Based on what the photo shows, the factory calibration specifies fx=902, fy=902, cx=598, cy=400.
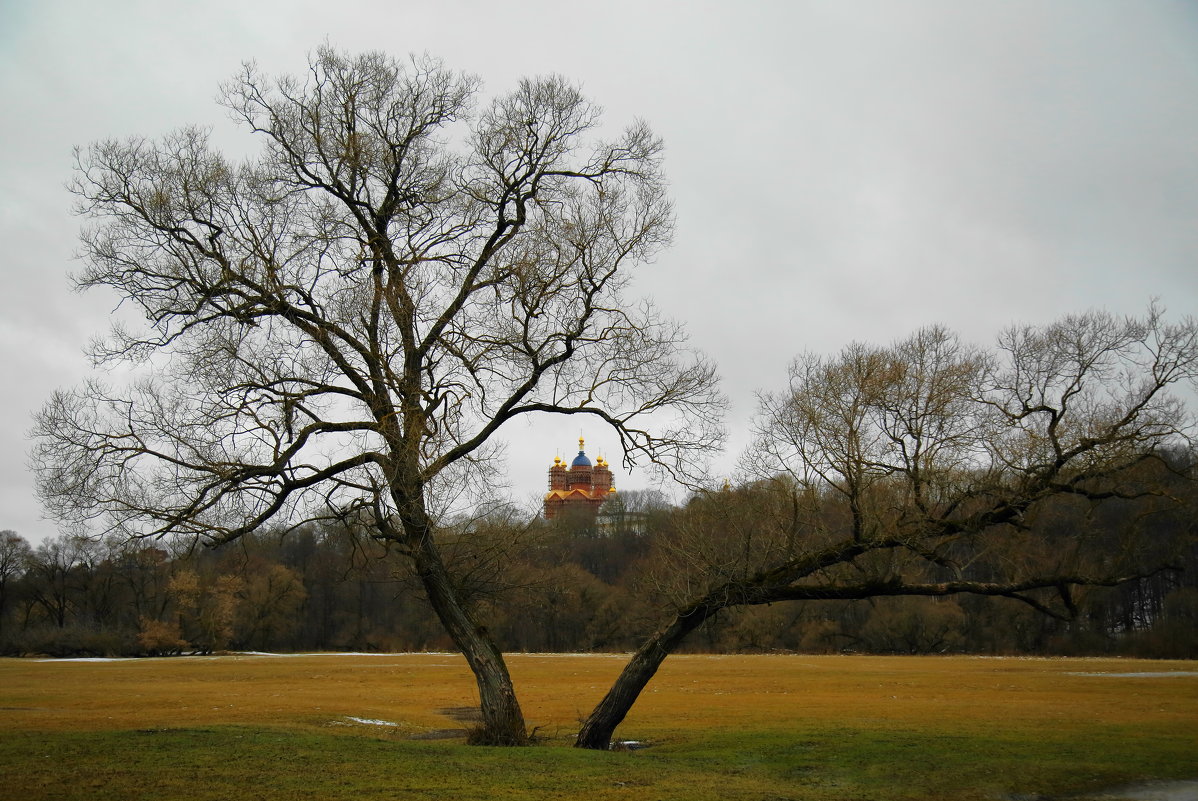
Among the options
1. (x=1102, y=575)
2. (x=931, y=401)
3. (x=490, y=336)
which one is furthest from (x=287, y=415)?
(x=1102, y=575)

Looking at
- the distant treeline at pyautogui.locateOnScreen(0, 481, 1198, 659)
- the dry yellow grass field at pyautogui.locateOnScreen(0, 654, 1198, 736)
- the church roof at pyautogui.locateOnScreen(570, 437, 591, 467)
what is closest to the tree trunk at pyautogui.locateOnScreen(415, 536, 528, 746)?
the dry yellow grass field at pyautogui.locateOnScreen(0, 654, 1198, 736)

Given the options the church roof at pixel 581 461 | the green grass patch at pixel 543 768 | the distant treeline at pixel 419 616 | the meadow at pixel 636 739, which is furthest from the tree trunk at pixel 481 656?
the church roof at pixel 581 461

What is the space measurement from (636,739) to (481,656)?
5474 millimetres

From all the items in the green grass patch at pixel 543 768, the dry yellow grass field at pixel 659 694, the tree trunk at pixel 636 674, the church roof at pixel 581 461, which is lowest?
the dry yellow grass field at pixel 659 694

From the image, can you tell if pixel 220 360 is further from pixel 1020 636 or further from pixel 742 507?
pixel 1020 636

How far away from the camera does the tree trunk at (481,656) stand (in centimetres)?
1506

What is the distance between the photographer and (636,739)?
19.1m

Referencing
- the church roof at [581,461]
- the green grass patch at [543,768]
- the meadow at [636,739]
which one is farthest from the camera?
the church roof at [581,461]

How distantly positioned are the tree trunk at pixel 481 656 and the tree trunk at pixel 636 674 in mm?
1238

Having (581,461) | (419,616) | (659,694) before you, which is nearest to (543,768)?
(659,694)

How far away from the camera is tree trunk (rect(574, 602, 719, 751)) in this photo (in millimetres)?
15227

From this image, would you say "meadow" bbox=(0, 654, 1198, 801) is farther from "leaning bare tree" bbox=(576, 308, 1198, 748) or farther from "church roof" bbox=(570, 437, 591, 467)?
"church roof" bbox=(570, 437, 591, 467)

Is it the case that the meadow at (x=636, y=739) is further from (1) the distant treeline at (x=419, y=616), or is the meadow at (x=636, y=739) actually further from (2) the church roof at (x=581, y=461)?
(2) the church roof at (x=581, y=461)

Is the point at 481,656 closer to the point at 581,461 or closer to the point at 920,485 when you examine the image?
the point at 920,485
